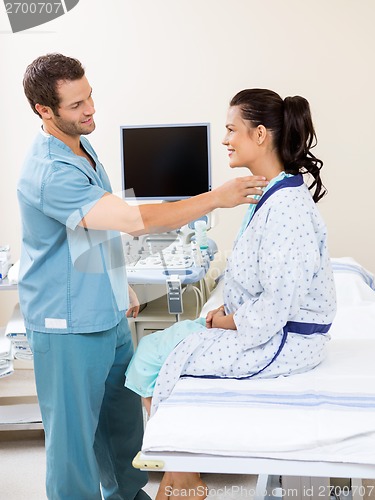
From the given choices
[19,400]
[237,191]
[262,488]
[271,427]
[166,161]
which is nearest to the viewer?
[271,427]

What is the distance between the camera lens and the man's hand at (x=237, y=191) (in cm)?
183

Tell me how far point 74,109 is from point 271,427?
95 cm

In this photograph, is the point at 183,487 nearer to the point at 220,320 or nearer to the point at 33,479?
the point at 220,320

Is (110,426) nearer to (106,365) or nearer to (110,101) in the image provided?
(106,365)

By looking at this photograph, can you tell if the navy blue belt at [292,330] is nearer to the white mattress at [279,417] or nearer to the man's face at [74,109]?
the white mattress at [279,417]

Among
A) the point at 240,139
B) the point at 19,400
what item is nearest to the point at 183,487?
the point at 240,139

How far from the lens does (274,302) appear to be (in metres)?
1.73

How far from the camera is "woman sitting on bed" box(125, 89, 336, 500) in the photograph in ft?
5.66

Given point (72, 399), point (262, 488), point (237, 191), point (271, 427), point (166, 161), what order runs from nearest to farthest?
point (271, 427)
point (237, 191)
point (72, 399)
point (262, 488)
point (166, 161)

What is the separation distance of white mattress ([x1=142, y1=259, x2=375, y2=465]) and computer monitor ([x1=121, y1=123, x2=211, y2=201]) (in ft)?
3.97

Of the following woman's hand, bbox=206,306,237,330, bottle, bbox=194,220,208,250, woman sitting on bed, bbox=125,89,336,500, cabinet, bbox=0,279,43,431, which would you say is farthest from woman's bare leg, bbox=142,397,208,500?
bottle, bbox=194,220,208,250

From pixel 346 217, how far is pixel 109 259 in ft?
5.92

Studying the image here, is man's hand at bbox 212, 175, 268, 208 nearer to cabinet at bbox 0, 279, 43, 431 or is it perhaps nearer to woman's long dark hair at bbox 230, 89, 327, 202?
woman's long dark hair at bbox 230, 89, 327, 202

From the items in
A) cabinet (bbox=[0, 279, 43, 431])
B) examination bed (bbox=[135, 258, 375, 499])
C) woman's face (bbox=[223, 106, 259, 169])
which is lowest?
cabinet (bbox=[0, 279, 43, 431])
